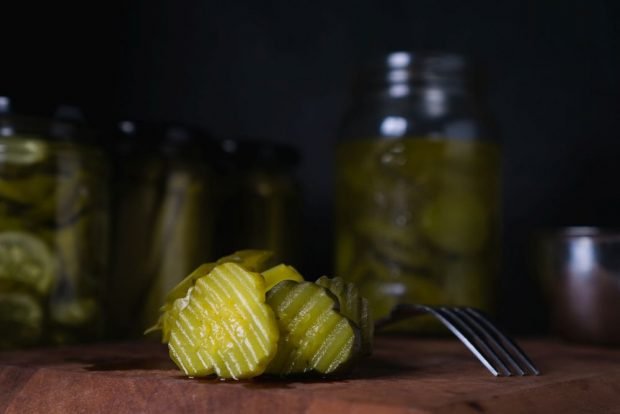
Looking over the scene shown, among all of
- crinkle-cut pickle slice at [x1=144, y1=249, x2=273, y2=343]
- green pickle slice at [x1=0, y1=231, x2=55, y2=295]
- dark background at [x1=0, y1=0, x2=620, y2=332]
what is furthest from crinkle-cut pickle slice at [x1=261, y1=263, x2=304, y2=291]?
dark background at [x1=0, y1=0, x2=620, y2=332]

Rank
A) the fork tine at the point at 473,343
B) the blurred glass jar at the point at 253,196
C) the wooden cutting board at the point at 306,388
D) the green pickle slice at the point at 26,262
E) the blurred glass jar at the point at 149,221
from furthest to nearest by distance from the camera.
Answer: the blurred glass jar at the point at 253,196 < the blurred glass jar at the point at 149,221 < the green pickle slice at the point at 26,262 < the fork tine at the point at 473,343 < the wooden cutting board at the point at 306,388

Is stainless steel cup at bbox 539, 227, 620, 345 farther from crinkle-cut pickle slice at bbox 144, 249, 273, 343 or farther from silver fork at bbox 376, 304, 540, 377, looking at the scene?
crinkle-cut pickle slice at bbox 144, 249, 273, 343

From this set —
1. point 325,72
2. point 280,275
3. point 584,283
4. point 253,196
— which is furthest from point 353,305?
point 325,72

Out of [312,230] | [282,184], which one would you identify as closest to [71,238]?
[282,184]

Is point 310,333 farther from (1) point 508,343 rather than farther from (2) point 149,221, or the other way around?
(2) point 149,221

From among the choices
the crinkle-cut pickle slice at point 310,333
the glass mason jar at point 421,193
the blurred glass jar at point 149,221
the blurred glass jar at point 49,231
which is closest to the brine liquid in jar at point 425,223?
the glass mason jar at point 421,193

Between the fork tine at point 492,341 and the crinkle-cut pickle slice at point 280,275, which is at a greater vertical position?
the crinkle-cut pickle slice at point 280,275

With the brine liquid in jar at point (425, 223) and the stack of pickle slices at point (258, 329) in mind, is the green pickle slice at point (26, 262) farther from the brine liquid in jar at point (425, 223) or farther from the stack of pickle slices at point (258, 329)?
the brine liquid in jar at point (425, 223)

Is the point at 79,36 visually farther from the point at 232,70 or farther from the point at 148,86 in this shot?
the point at 232,70

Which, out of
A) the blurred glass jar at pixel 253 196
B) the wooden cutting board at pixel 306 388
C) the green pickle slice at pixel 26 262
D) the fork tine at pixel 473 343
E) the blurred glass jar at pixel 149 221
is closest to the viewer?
the wooden cutting board at pixel 306 388
